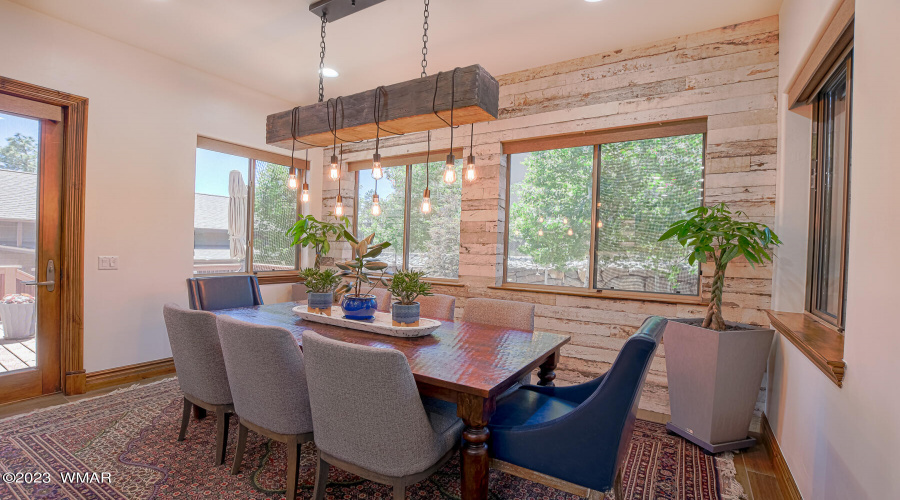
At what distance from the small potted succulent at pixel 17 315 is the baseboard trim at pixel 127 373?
527 mm

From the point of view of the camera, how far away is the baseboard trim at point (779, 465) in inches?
77.4

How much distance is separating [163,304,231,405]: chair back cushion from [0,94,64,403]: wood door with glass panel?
69.7 inches

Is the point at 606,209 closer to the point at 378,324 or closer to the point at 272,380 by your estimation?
the point at 378,324

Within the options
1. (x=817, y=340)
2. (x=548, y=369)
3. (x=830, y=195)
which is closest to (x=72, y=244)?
(x=548, y=369)

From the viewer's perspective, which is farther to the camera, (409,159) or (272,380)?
(409,159)

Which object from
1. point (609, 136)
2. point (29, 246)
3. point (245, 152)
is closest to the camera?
point (29, 246)

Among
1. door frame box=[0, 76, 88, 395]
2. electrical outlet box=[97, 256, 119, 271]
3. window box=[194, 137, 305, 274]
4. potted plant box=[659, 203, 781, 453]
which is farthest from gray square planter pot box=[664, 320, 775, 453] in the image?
door frame box=[0, 76, 88, 395]

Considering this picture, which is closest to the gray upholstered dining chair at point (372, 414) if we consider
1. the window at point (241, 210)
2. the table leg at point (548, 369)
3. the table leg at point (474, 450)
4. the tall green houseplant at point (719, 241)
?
the table leg at point (474, 450)

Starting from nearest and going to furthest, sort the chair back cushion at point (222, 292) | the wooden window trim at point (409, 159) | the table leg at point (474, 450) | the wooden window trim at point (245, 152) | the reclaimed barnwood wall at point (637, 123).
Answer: the table leg at point (474, 450), the reclaimed barnwood wall at point (637, 123), the chair back cushion at point (222, 292), the wooden window trim at point (245, 152), the wooden window trim at point (409, 159)

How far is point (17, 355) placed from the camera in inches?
119

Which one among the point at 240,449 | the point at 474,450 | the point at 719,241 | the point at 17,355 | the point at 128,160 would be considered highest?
the point at 128,160

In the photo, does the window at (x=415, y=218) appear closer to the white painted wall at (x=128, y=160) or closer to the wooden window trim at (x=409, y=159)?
the wooden window trim at (x=409, y=159)

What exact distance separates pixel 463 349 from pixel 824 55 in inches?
84.8

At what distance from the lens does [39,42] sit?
117 inches
